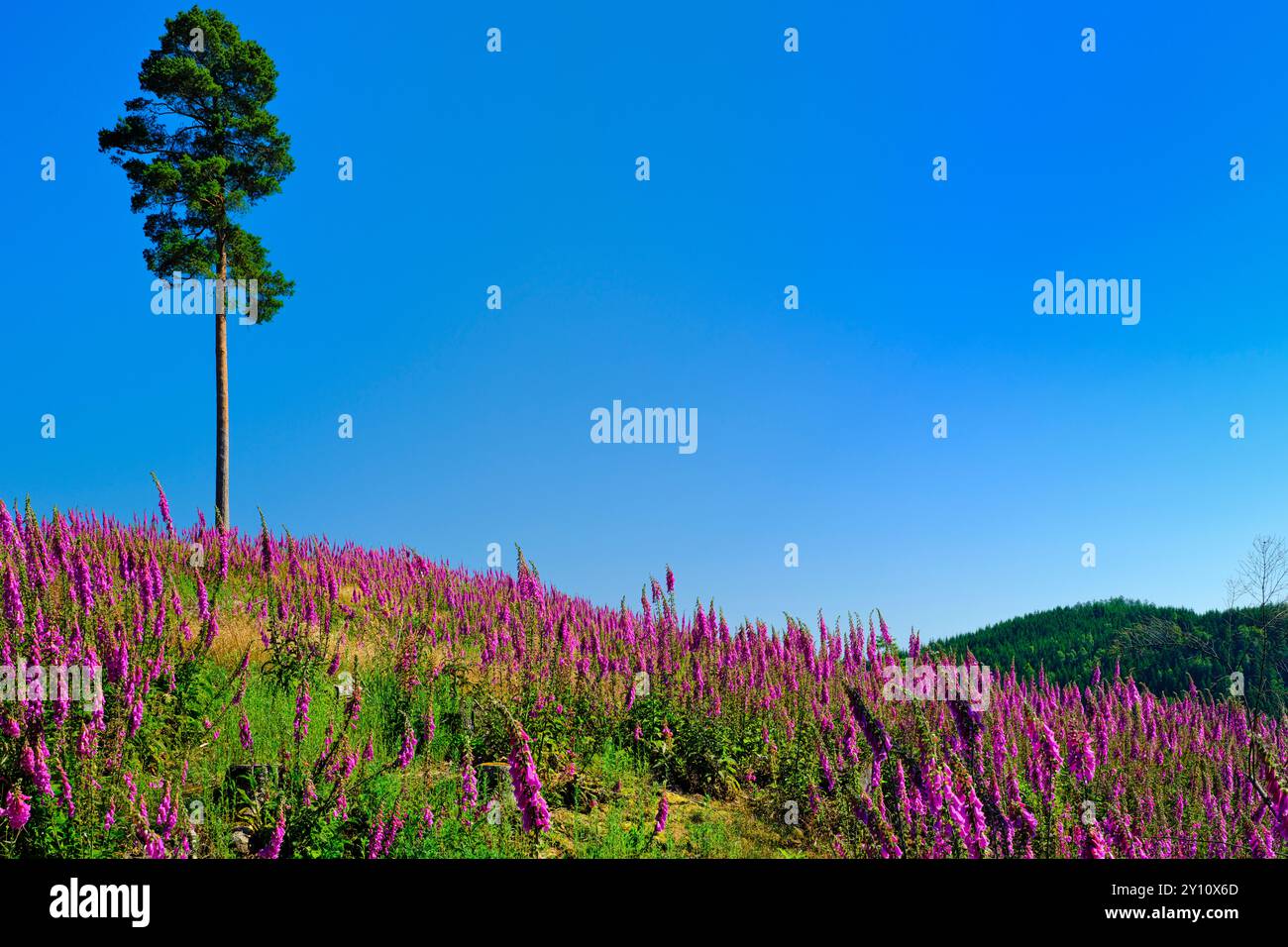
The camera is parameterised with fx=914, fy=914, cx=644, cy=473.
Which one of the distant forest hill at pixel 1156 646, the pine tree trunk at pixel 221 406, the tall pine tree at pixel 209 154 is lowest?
the distant forest hill at pixel 1156 646

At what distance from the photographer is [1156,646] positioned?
24.4m

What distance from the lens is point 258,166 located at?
22141 mm

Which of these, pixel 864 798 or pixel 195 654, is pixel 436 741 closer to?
pixel 195 654

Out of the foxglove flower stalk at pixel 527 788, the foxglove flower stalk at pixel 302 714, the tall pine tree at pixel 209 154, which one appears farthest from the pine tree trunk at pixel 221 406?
the foxglove flower stalk at pixel 527 788

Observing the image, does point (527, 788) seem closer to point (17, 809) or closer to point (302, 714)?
point (302, 714)

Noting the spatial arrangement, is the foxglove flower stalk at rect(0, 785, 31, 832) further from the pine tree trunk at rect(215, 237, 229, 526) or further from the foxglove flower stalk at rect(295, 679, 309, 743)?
the pine tree trunk at rect(215, 237, 229, 526)

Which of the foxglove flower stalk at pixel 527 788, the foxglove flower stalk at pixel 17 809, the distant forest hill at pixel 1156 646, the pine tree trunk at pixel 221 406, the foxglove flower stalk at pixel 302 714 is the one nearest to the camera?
the foxglove flower stalk at pixel 527 788

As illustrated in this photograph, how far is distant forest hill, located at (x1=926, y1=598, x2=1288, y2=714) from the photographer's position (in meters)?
22.7

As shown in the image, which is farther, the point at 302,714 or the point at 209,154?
the point at 209,154

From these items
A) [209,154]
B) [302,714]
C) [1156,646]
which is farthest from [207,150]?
[1156,646]

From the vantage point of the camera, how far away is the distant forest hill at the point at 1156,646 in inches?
895

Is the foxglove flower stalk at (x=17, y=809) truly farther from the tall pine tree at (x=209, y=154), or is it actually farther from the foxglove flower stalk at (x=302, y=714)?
the tall pine tree at (x=209, y=154)
